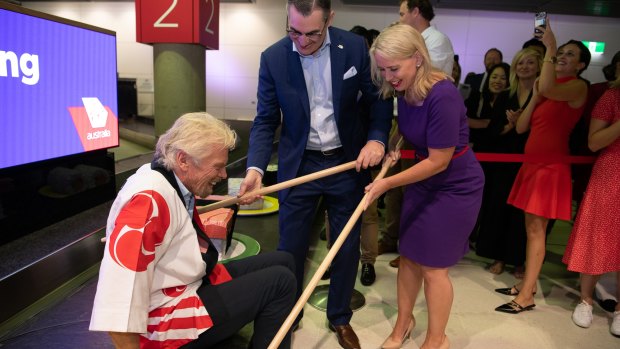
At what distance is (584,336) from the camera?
8.70 feet

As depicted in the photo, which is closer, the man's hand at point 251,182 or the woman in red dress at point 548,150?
the man's hand at point 251,182

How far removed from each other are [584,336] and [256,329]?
2176 mm

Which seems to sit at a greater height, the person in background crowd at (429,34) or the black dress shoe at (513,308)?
the person in background crowd at (429,34)

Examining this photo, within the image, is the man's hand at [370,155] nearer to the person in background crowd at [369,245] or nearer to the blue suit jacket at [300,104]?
the blue suit jacket at [300,104]

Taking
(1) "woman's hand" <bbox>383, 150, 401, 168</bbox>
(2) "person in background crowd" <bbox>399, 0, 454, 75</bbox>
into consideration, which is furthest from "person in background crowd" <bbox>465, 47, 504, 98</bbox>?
(1) "woman's hand" <bbox>383, 150, 401, 168</bbox>

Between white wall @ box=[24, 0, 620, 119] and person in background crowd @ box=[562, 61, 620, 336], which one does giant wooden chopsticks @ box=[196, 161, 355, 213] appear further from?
white wall @ box=[24, 0, 620, 119]

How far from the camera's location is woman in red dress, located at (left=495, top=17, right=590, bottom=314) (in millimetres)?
2686

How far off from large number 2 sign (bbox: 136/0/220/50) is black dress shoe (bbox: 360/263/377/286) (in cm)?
301

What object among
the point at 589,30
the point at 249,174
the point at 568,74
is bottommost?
the point at 249,174

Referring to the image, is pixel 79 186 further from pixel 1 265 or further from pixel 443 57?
pixel 443 57

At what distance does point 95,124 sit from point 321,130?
6.31 ft

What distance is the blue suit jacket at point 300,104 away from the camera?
2.06 meters

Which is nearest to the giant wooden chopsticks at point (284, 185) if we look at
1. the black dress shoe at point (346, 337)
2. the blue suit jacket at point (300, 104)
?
the blue suit jacket at point (300, 104)

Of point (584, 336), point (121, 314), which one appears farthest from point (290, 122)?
point (584, 336)
